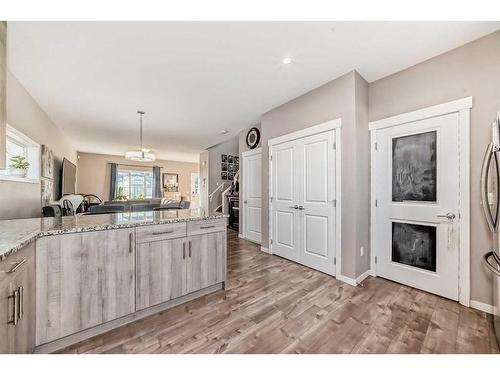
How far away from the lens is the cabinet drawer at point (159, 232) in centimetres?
177

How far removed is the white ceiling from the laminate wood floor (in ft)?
8.30

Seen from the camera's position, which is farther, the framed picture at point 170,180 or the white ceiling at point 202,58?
the framed picture at point 170,180

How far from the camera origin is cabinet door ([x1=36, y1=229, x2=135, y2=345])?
1402mm

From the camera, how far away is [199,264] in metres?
2.15

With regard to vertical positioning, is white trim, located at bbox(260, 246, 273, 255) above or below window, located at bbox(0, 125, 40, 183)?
below

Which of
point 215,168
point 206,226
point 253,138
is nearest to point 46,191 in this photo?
point 206,226

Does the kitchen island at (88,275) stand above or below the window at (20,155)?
below

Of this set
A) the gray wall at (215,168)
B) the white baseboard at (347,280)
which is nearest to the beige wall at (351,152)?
the white baseboard at (347,280)

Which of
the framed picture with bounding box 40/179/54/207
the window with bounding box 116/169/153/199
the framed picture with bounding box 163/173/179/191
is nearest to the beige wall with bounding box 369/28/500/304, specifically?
the framed picture with bounding box 40/179/54/207

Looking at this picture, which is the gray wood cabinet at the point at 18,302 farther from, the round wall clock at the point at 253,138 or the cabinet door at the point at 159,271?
the round wall clock at the point at 253,138

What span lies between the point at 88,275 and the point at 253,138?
379cm

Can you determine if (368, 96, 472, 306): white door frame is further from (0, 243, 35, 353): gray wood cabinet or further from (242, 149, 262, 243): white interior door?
(0, 243, 35, 353): gray wood cabinet

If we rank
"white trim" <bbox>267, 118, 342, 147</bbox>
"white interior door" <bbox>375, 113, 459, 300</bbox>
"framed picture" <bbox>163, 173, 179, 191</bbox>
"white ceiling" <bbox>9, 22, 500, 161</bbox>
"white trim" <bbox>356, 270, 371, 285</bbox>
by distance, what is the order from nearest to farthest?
"white ceiling" <bbox>9, 22, 500, 161</bbox> → "white interior door" <bbox>375, 113, 459, 300</bbox> → "white trim" <bbox>356, 270, 371, 285</bbox> → "white trim" <bbox>267, 118, 342, 147</bbox> → "framed picture" <bbox>163, 173, 179, 191</bbox>

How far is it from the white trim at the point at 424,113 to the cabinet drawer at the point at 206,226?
2270 millimetres
